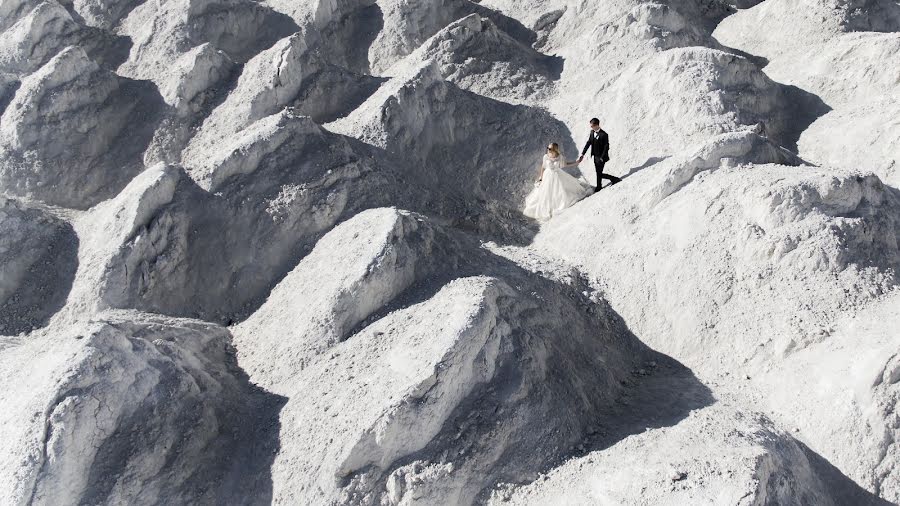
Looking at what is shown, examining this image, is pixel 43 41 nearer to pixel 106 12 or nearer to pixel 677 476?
pixel 106 12

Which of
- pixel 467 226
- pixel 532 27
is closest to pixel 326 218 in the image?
pixel 467 226

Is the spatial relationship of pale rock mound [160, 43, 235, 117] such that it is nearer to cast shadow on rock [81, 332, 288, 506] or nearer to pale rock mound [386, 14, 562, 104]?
pale rock mound [386, 14, 562, 104]

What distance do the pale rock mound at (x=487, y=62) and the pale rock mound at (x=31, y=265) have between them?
10061 mm

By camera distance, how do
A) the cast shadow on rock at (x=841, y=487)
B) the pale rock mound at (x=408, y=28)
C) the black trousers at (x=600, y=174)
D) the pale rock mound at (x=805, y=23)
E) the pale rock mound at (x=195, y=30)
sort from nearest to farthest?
the cast shadow on rock at (x=841, y=487) → the black trousers at (x=600, y=174) → the pale rock mound at (x=805, y=23) → the pale rock mound at (x=195, y=30) → the pale rock mound at (x=408, y=28)

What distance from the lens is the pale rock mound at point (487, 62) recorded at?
65.4 ft

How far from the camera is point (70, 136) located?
1844cm

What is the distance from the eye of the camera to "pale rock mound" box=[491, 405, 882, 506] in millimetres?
8852

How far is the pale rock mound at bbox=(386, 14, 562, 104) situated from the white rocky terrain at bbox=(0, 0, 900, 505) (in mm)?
83

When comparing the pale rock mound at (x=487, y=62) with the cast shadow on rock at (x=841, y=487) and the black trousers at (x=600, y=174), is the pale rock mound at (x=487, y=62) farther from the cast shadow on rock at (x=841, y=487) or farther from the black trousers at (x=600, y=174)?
the cast shadow on rock at (x=841, y=487)

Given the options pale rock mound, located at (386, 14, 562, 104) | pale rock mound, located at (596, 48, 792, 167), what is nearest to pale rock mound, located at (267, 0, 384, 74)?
pale rock mound, located at (386, 14, 562, 104)

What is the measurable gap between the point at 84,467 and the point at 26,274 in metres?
6.15

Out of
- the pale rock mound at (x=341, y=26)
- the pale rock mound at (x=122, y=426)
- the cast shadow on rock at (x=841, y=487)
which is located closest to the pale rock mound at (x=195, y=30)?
the pale rock mound at (x=341, y=26)

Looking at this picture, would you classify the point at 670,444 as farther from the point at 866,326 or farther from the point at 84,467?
the point at 84,467

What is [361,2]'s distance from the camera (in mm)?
24500
